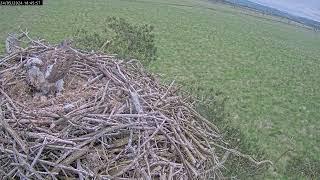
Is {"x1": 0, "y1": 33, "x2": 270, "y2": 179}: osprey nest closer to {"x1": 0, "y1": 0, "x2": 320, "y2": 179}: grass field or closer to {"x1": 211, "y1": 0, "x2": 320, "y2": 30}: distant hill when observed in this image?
{"x1": 0, "y1": 0, "x2": 320, "y2": 179}: grass field

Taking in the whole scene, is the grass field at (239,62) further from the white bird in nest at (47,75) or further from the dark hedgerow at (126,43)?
the white bird in nest at (47,75)

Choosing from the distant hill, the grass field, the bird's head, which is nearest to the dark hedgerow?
the grass field

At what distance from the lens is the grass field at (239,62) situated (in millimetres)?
8953

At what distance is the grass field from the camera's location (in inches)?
352

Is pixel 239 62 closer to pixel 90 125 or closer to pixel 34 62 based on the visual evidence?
pixel 34 62

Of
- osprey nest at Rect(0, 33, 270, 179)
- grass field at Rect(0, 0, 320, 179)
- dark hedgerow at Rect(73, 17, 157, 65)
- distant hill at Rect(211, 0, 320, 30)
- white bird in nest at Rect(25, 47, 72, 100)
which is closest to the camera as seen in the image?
osprey nest at Rect(0, 33, 270, 179)

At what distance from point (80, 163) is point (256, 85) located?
10.4 meters

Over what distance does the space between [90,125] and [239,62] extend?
44.8 feet

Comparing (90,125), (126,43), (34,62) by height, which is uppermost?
(34,62)

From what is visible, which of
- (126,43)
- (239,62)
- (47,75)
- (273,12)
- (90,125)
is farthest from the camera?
(273,12)

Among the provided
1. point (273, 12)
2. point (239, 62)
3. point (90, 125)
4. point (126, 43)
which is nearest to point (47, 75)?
point (90, 125)

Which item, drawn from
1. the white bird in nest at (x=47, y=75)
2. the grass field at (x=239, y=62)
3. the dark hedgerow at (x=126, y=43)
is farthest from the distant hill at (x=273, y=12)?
the white bird in nest at (x=47, y=75)

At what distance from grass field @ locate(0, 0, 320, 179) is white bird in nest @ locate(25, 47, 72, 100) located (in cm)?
244

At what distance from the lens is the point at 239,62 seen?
54.3 ft
